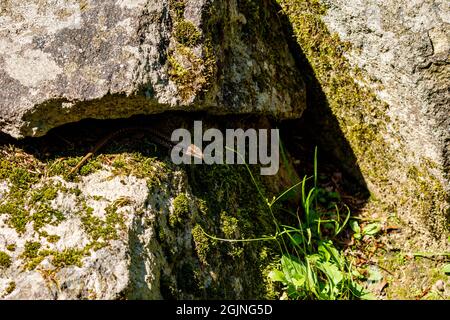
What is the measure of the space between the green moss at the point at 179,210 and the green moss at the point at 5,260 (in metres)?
0.91

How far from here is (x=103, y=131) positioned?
10.8 ft

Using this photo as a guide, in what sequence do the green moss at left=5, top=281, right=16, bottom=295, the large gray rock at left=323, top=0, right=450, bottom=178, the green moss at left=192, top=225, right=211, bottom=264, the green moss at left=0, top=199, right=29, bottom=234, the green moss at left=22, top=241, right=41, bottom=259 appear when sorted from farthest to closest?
the large gray rock at left=323, top=0, right=450, bottom=178 → the green moss at left=192, top=225, right=211, bottom=264 → the green moss at left=0, top=199, right=29, bottom=234 → the green moss at left=22, top=241, right=41, bottom=259 → the green moss at left=5, top=281, right=16, bottom=295

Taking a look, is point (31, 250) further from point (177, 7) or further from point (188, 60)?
point (177, 7)

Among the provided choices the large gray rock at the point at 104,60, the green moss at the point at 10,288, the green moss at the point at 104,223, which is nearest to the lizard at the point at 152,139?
the large gray rock at the point at 104,60

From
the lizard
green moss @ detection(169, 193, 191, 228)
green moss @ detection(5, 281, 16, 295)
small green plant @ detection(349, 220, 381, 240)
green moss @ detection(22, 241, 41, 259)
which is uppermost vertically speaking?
the lizard

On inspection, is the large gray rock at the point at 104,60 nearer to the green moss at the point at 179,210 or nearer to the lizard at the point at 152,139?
the lizard at the point at 152,139

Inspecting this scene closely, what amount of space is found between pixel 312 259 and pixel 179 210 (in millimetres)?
1093

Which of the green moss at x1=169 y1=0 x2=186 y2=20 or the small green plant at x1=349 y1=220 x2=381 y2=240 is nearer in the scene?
the green moss at x1=169 y1=0 x2=186 y2=20

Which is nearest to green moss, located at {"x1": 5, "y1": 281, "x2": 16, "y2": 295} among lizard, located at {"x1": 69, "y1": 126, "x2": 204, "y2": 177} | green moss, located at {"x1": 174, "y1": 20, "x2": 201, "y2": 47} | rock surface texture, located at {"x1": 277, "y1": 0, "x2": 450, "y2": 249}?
lizard, located at {"x1": 69, "y1": 126, "x2": 204, "y2": 177}

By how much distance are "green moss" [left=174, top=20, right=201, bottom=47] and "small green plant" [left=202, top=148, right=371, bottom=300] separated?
104 cm

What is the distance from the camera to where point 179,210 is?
323 cm

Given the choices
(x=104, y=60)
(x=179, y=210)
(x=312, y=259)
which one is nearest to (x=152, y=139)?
(x=179, y=210)

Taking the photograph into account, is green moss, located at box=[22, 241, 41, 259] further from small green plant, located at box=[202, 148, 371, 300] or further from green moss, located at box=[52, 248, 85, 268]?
small green plant, located at box=[202, 148, 371, 300]

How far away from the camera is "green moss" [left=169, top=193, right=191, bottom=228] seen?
10.5ft
